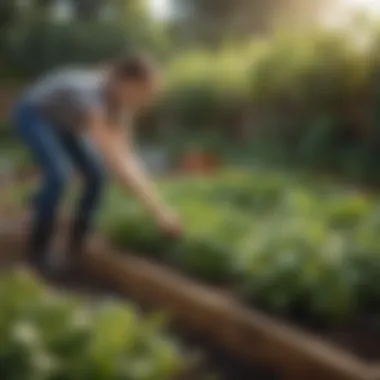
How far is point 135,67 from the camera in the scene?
1782 millimetres

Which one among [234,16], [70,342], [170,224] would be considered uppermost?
[234,16]

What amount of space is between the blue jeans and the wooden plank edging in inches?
2.0

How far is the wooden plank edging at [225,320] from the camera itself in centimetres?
160

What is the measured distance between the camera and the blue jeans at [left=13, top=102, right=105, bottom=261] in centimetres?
184

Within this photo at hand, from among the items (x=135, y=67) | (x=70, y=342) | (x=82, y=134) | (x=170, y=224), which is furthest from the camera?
(x=170, y=224)

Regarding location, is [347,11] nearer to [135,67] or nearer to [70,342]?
[135,67]

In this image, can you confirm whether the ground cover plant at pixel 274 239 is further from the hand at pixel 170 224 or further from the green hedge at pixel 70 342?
the green hedge at pixel 70 342

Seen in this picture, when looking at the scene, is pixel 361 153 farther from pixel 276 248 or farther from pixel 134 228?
pixel 134 228

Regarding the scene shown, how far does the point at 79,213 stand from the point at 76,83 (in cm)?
24

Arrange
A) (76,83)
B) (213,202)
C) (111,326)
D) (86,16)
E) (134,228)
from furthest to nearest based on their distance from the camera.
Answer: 1. (213,202)
2. (134,228)
3. (76,83)
4. (86,16)
5. (111,326)

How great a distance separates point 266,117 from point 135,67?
249mm

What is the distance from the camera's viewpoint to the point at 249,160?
198 cm

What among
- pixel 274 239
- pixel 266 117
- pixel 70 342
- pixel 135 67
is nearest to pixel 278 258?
pixel 274 239

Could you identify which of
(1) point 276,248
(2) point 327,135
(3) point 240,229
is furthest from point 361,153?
(3) point 240,229
